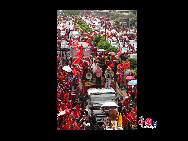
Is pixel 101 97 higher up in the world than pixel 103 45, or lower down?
lower down

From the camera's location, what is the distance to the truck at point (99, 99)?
16.9 meters

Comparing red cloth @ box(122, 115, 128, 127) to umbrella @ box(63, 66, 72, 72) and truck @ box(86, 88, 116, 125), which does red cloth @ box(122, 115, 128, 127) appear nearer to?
truck @ box(86, 88, 116, 125)

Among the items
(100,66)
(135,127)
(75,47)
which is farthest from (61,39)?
(135,127)

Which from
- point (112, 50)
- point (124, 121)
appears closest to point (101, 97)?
point (124, 121)

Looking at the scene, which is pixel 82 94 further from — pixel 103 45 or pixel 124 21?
pixel 124 21

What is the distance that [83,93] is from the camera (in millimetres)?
18578

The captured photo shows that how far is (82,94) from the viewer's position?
18.6 meters

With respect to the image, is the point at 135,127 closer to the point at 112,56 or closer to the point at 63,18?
the point at 112,56

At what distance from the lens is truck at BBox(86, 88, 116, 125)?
16922 millimetres

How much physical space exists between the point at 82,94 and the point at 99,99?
57.6 inches
